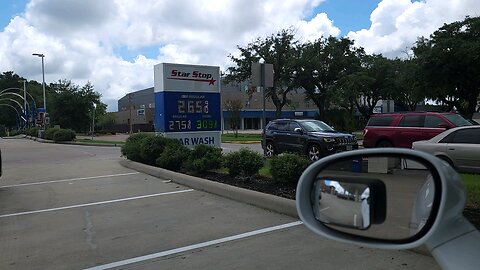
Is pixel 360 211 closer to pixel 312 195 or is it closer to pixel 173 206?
pixel 312 195

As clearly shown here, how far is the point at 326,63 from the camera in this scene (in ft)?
153

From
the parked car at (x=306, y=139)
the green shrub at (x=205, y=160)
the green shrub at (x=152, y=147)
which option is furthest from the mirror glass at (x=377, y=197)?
the parked car at (x=306, y=139)

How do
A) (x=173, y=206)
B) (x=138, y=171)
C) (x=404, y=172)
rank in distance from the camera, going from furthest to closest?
(x=138, y=171)
(x=173, y=206)
(x=404, y=172)

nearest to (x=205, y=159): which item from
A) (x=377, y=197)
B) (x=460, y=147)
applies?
(x=460, y=147)

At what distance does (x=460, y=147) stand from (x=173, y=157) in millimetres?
7506

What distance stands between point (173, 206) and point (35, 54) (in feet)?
167

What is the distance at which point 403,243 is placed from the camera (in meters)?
1.65

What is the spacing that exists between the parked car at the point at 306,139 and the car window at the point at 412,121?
1842 millimetres

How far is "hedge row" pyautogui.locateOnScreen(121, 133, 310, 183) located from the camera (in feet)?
27.3

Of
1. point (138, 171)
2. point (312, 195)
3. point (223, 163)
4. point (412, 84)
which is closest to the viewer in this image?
point (312, 195)

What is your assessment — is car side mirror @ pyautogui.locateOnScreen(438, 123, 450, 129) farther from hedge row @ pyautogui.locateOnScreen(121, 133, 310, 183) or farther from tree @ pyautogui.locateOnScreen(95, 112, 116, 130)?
tree @ pyautogui.locateOnScreen(95, 112, 116, 130)

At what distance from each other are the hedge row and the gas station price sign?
0.94 metres

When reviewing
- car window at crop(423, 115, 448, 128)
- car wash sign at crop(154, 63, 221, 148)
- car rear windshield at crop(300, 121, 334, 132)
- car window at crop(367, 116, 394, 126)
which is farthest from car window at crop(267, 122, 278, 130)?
car window at crop(423, 115, 448, 128)

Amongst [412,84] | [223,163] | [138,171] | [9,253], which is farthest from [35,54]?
[9,253]
